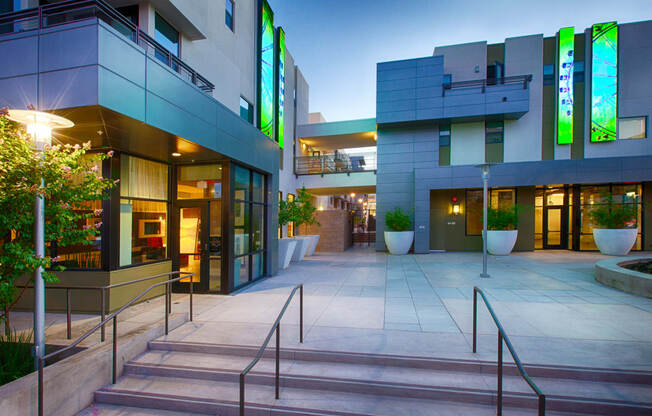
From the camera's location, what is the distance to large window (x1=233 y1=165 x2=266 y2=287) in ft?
26.7

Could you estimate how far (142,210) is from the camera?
6.95 m

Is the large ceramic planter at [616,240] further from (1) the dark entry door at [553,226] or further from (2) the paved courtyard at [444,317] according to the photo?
(2) the paved courtyard at [444,317]

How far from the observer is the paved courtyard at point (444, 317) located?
435cm

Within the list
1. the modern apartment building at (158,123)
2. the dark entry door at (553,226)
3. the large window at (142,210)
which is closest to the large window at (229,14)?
the modern apartment building at (158,123)

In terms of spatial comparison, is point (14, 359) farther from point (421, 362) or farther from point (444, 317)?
point (444, 317)

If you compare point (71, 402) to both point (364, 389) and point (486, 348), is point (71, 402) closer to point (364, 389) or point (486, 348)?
point (364, 389)

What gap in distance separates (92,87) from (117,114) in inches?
17.4

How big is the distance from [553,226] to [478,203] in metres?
4.39

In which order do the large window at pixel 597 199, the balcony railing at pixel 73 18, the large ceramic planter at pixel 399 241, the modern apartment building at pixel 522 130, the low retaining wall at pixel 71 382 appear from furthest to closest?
the large ceramic planter at pixel 399 241
the modern apartment building at pixel 522 130
the large window at pixel 597 199
the balcony railing at pixel 73 18
the low retaining wall at pixel 71 382

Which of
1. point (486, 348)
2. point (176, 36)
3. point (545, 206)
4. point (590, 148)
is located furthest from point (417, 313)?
point (590, 148)

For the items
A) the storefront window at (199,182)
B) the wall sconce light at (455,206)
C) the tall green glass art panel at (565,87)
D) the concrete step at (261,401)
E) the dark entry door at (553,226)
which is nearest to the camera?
the concrete step at (261,401)

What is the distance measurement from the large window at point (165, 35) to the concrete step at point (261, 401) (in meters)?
7.43

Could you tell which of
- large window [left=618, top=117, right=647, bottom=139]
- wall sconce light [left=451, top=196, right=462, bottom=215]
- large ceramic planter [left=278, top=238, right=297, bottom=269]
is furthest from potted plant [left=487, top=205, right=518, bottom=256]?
large ceramic planter [left=278, top=238, right=297, bottom=269]

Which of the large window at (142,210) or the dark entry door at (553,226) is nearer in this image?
the large window at (142,210)
